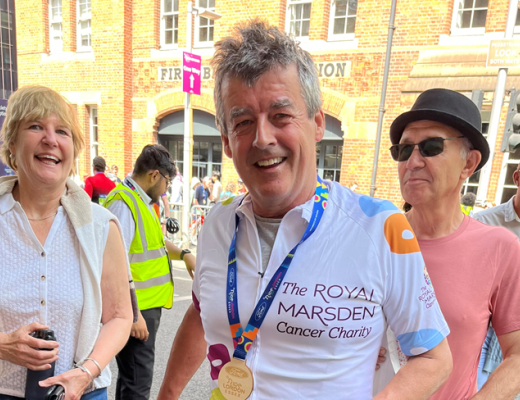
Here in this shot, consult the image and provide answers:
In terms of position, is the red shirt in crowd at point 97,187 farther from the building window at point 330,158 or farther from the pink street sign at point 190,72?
A: the building window at point 330,158

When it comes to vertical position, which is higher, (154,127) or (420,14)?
(420,14)

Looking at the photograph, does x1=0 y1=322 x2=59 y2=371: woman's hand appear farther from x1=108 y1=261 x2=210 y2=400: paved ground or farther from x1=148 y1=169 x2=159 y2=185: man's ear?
x1=108 y1=261 x2=210 y2=400: paved ground

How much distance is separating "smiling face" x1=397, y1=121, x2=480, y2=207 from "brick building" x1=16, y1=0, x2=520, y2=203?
829 centimetres

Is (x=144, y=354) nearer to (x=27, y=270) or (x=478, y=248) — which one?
(x=27, y=270)

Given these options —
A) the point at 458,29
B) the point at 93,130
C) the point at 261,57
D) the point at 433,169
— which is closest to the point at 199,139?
the point at 93,130

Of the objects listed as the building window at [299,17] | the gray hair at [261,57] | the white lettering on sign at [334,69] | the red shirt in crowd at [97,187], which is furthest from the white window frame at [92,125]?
the gray hair at [261,57]

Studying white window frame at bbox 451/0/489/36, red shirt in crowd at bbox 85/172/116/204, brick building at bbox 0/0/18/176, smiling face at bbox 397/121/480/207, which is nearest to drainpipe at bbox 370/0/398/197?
white window frame at bbox 451/0/489/36

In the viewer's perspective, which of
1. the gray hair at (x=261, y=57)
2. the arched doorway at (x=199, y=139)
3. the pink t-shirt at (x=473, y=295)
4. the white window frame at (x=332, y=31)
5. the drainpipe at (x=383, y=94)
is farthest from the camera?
the arched doorway at (x=199, y=139)

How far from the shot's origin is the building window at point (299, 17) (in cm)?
1030

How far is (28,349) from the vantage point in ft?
4.97

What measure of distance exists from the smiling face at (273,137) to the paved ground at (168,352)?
106 inches

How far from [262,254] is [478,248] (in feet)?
2.84

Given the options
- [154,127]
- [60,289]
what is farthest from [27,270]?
[154,127]

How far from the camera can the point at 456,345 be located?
143 cm
